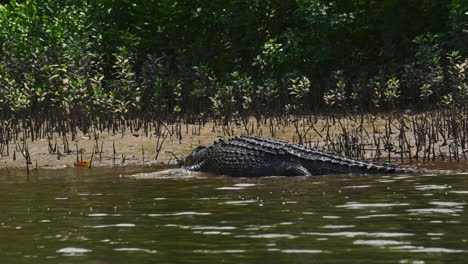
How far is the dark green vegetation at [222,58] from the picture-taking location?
16.7 m

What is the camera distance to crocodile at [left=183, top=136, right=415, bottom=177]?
33.8 ft

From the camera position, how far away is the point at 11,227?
6395 mm

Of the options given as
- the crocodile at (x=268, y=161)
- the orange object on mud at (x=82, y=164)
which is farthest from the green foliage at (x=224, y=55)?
the crocodile at (x=268, y=161)

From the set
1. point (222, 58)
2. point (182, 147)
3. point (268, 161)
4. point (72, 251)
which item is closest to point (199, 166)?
point (268, 161)

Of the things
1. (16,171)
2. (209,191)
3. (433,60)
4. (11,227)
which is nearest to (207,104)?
(433,60)

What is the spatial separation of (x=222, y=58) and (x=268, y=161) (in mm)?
9712

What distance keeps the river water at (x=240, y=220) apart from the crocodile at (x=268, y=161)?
0.46 m

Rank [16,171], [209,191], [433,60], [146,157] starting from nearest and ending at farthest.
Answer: [209,191]
[16,171]
[146,157]
[433,60]

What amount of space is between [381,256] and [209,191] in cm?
409

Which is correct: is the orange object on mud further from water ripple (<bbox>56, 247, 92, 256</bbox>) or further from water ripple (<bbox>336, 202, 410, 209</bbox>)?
water ripple (<bbox>56, 247, 92, 256</bbox>)

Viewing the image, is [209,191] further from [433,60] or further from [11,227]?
[433,60]

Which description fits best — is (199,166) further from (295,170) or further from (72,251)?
(72,251)

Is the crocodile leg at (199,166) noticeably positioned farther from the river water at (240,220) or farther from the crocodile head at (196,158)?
the river water at (240,220)

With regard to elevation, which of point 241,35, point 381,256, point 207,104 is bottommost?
point 381,256
